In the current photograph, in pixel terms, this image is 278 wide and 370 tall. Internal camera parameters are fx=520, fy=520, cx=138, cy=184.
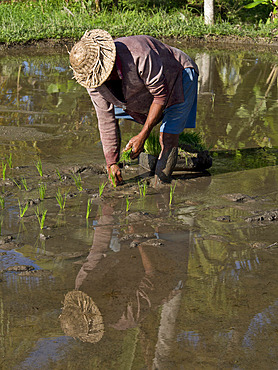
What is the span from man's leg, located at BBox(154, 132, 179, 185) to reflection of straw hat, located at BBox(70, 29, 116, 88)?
2.94 ft

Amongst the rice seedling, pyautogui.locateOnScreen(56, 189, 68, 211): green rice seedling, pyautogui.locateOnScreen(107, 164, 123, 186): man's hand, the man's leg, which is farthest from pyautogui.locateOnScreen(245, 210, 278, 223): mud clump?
pyautogui.locateOnScreen(56, 189, 68, 211): green rice seedling

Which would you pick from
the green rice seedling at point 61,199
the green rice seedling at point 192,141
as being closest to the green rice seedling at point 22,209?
the green rice seedling at point 61,199

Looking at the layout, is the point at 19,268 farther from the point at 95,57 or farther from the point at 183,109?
the point at 183,109

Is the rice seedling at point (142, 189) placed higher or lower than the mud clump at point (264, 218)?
lower

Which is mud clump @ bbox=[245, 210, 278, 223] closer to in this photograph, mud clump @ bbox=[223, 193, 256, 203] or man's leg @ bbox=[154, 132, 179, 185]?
mud clump @ bbox=[223, 193, 256, 203]

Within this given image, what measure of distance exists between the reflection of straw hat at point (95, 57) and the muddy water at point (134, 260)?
883 mm

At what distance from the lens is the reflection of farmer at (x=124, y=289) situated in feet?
7.70

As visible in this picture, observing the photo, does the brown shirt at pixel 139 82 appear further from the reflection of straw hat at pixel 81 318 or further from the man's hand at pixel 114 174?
the reflection of straw hat at pixel 81 318

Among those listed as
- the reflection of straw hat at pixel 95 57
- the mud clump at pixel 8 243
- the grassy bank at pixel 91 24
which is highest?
the reflection of straw hat at pixel 95 57

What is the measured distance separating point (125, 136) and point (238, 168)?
147cm

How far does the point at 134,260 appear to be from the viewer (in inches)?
118

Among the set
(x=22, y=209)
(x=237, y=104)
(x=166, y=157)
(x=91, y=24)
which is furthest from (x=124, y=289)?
(x=91, y=24)

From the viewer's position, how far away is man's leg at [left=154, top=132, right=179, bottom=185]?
4250mm

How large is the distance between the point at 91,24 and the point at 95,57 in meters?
9.93
